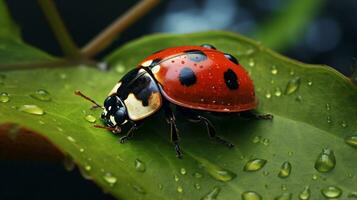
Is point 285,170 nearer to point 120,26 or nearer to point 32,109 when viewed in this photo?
point 32,109

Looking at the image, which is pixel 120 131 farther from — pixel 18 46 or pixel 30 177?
pixel 30 177

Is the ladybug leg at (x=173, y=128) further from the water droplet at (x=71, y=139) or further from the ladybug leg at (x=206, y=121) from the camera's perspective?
the water droplet at (x=71, y=139)

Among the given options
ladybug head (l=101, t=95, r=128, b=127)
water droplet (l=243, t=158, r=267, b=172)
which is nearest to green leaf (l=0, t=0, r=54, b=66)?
ladybug head (l=101, t=95, r=128, b=127)

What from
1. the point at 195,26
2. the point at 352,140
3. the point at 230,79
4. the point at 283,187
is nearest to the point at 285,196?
the point at 283,187

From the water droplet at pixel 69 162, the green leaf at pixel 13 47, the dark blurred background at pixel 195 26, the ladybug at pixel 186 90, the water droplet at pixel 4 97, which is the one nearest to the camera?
the water droplet at pixel 69 162

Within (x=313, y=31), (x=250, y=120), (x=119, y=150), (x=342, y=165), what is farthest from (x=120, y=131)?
(x=313, y=31)

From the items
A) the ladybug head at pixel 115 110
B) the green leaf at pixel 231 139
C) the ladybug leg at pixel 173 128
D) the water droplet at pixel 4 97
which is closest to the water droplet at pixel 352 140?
the green leaf at pixel 231 139
